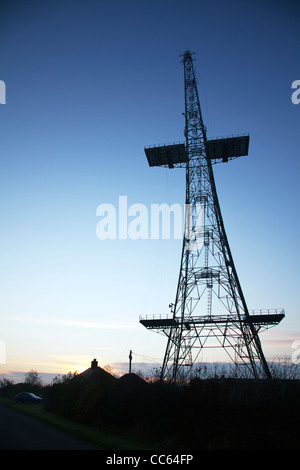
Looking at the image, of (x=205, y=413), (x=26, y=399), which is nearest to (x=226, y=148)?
(x=205, y=413)

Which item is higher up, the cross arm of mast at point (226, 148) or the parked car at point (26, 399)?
the cross arm of mast at point (226, 148)

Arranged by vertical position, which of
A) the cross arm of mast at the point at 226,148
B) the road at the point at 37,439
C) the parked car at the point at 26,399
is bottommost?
the parked car at the point at 26,399

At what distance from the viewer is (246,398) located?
54.1 feet

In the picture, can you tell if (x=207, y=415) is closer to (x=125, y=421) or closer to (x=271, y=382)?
(x=271, y=382)

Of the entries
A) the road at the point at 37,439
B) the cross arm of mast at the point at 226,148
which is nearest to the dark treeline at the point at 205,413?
the road at the point at 37,439

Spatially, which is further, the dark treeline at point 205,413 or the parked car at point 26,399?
the parked car at point 26,399

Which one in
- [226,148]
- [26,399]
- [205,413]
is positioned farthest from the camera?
[26,399]

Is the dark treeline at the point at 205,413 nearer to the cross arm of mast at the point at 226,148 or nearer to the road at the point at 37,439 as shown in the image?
the road at the point at 37,439

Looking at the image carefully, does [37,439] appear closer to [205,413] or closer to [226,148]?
[205,413]

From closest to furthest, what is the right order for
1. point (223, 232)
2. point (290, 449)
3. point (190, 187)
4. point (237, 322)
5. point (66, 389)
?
1. point (290, 449)
2. point (66, 389)
3. point (237, 322)
4. point (223, 232)
5. point (190, 187)

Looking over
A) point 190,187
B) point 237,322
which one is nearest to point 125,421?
point 237,322

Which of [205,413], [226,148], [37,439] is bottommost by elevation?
[37,439]

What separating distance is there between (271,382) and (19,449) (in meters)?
10.8
